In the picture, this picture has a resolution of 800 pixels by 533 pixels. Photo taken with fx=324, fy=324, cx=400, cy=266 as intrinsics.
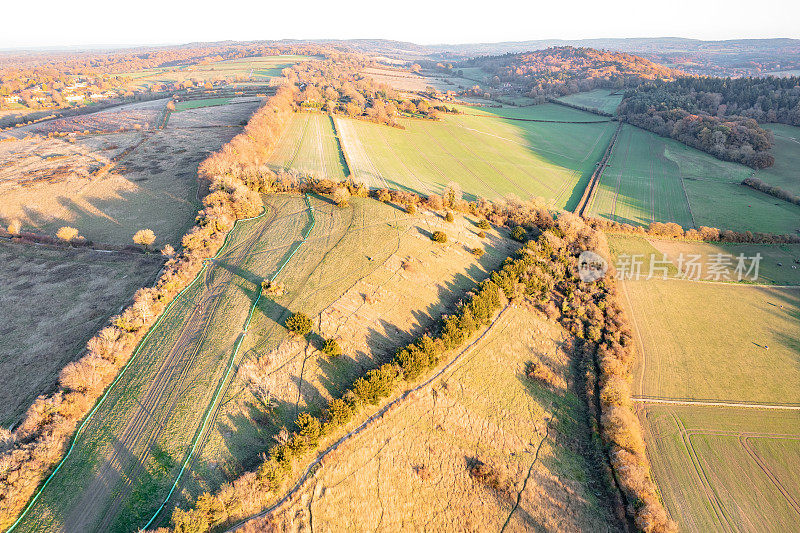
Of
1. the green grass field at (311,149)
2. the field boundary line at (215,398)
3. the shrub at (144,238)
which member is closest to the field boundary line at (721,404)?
the field boundary line at (215,398)

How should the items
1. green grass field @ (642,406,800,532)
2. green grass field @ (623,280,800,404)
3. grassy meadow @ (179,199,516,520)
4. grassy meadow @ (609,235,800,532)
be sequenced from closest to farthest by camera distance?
1. green grass field @ (642,406,800,532)
2. grassy meadow @ (179,199,516,520)
3. grassy meadow @ (609,235,800,532)
4. green grass field @ (623,280,800,404)

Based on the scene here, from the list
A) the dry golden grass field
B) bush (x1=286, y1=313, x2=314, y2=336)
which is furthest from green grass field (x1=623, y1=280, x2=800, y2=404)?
the dry golden grass field

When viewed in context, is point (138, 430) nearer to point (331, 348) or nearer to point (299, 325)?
point (299, 325)

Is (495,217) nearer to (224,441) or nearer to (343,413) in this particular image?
(343,413)

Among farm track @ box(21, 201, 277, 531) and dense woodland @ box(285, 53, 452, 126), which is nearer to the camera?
farm track @ box(21, 201, 277, 531)

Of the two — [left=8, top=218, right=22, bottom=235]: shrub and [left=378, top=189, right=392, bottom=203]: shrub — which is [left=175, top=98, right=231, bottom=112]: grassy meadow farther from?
[left=378, top=189, right=392, bottom=203]: shrub

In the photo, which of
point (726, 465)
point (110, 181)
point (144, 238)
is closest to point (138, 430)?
point (144, 238)

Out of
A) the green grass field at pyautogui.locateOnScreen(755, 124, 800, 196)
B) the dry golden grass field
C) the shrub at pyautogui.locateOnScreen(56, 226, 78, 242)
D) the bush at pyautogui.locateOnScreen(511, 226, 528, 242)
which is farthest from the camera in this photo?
the green grass field at pyautogui.locateOnScreen(755, 124, 800, 196)
